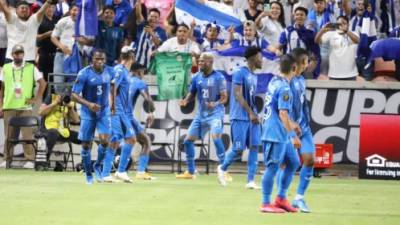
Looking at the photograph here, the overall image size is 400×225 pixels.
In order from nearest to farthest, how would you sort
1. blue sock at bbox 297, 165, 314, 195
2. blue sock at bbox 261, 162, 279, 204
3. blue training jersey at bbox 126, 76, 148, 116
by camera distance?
1. blue sock at bbox 261, 162, 279, 204
2. blue sock at bbox 297, 165, 314, 195
3. blue training jersey at bbox 126, 76, 148, 116

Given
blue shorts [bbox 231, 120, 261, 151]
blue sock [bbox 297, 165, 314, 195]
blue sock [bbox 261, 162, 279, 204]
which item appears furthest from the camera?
blue shorts [bbox 231, 120, 261, 151]

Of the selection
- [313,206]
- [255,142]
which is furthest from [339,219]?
[255,142]

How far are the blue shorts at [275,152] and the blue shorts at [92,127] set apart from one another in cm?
660

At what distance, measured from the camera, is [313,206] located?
56.9 ft

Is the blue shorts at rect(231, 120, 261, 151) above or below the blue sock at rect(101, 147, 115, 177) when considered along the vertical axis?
above

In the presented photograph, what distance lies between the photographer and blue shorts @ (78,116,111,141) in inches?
854

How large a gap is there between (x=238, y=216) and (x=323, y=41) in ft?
39.1

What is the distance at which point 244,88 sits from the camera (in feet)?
71.4

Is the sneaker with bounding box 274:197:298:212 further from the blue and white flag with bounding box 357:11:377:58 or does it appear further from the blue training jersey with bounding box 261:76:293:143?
the blue and white flag with bounding box 357:11:377:58

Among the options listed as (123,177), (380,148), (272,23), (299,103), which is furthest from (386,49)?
(299,103)

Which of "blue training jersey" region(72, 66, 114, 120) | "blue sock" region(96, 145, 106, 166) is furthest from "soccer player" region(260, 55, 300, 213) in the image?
"blue sock" region(96, 145, 106, 166)

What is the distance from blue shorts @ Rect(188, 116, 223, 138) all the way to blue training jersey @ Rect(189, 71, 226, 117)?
11cm

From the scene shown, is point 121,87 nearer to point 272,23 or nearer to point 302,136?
point 272,23

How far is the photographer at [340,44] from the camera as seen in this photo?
26.2m
